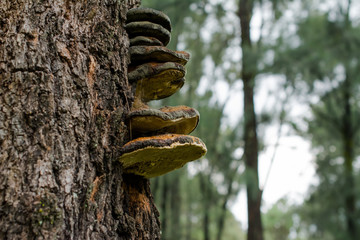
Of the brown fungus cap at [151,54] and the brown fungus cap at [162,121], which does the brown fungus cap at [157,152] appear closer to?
the brown fungus cap at [162,121]

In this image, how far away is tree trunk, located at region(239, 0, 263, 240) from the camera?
672 cm

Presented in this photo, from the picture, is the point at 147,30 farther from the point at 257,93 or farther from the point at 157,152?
the point at 257,93

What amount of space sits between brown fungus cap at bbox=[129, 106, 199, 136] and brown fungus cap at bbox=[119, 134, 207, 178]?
112 millimetres

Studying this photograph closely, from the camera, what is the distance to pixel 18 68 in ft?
4.57

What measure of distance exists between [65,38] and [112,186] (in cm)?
70

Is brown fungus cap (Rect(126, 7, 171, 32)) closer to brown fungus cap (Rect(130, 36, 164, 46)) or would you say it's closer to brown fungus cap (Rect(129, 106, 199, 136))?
brown fungus cap (Rect(130, 36, 164, 46))

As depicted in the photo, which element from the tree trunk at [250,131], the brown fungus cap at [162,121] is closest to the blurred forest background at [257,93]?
the tree trunk at [250,131]

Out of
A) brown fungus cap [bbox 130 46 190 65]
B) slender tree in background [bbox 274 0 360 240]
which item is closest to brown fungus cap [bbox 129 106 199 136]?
brown fungus cap [bbox 130 46 190 65]

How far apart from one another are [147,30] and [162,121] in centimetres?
56

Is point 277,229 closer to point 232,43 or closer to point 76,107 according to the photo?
point 232,43

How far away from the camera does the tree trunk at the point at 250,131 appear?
22.0 feet

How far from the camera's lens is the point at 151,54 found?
5.99 ft

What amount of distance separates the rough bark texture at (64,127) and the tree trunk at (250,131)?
17.6 ft

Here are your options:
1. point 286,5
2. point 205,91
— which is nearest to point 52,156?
point 286,5
